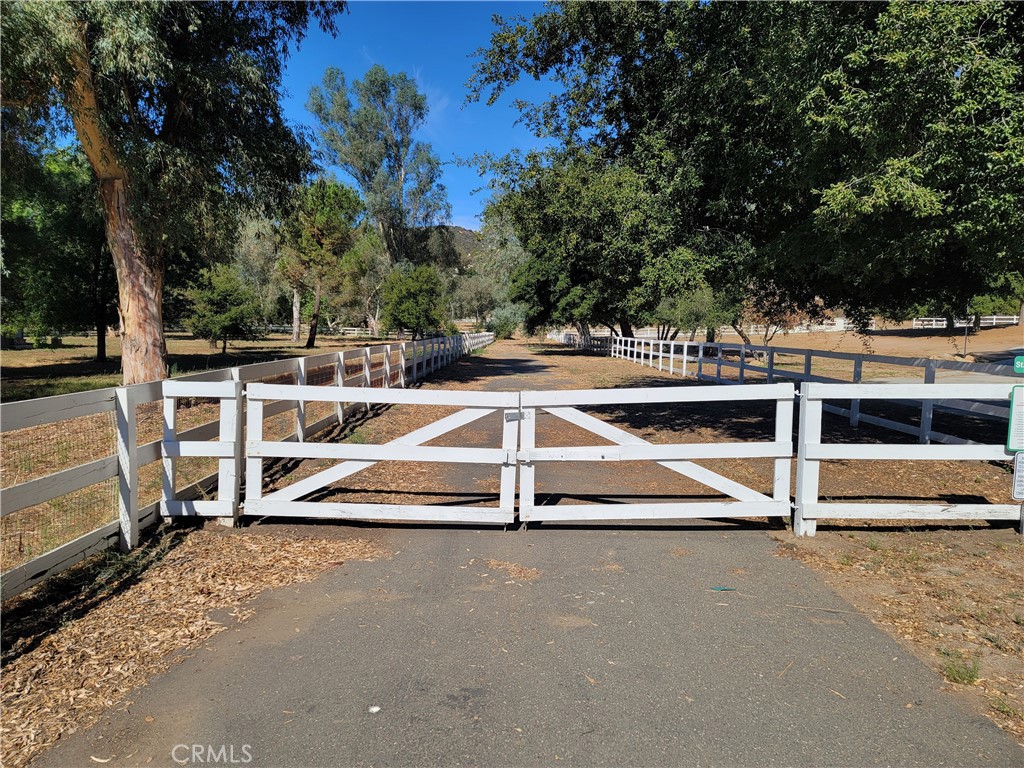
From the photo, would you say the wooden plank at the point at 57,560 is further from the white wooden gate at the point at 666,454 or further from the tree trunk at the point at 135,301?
the tree trunk at the point at 135,301

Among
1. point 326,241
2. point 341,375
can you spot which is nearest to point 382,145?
point 326,241

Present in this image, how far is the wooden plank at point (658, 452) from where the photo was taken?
5.30 m

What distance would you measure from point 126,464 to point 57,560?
0.84 metres

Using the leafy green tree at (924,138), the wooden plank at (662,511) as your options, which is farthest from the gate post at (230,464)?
the leafy green tree at (924,138)

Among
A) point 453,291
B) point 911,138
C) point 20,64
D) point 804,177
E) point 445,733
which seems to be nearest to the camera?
point 445,733

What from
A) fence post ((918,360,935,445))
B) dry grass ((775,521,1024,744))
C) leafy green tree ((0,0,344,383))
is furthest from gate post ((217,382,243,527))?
fence post ((918,360,935,445))

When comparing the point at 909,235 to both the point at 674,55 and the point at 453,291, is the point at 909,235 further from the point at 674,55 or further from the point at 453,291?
the point at 453,291

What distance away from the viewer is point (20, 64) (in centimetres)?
870

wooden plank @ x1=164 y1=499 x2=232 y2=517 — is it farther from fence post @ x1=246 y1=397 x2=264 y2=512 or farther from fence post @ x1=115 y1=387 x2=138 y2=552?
fence post @ x1=115 y1=387 x2=138 y2=552

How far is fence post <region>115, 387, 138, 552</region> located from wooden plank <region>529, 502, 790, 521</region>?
328 centimetres

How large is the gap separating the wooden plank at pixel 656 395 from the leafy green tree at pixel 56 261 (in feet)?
68.7

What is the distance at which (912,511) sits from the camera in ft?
17.4

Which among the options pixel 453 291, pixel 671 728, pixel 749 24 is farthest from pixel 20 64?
pixel 453 291

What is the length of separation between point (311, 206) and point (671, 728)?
16.7 meters
